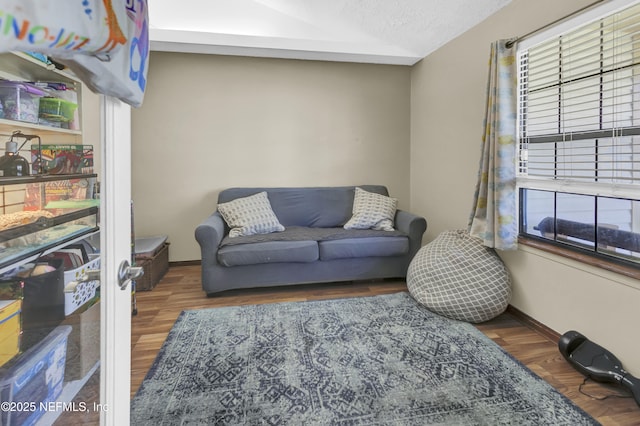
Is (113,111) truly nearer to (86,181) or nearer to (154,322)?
(86,181)

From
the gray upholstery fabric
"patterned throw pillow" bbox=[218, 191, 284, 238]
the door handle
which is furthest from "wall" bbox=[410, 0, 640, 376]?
the door handle

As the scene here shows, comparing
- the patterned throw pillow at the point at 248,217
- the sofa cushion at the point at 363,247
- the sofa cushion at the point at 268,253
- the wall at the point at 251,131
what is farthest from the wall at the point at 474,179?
the patterned throw pillow at the point at 248,217

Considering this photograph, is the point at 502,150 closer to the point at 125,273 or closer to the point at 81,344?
the point at 125,273

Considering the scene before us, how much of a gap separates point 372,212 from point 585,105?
196 cm

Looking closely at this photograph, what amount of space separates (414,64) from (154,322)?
3.89 meters

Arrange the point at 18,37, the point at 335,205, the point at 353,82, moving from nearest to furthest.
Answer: the point at 18,37 → the point at 335,205 → the point at 353,82

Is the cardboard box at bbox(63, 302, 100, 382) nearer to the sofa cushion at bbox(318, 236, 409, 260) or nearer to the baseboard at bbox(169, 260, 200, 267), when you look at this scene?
the sofa cushion at bbox(318, 236, 409, 260)

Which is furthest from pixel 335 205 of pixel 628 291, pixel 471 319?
pixel 628 291

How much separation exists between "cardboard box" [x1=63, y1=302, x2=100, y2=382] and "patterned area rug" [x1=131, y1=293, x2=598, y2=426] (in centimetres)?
80

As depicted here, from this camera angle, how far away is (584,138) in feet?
6.56

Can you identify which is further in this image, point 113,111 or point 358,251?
point 358,251

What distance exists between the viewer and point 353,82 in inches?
158

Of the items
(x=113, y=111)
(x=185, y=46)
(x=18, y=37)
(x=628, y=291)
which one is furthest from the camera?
(x=185, y=46)

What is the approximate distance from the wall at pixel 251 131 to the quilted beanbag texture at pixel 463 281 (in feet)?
5.65
